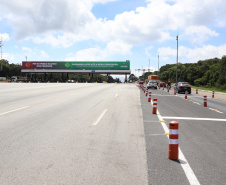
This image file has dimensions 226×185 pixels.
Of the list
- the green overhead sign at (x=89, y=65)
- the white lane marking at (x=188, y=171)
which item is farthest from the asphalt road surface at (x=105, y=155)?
the green overhead sign at (x=89, y=65)

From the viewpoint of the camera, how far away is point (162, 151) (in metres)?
4.90

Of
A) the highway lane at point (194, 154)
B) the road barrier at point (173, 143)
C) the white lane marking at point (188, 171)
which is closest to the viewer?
the white lane marking at point (188, 171)

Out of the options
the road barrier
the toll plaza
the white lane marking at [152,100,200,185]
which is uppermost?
the toll plaza

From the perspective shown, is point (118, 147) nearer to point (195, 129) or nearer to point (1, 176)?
point (1, 176)

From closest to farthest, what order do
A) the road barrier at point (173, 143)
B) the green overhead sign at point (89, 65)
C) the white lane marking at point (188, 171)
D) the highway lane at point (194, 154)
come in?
the white lane marking at point (188, 171)
the highway lane at point (194, 154)
the road barrier at point (173, 143)
the green overhead sign at point (89, 65)

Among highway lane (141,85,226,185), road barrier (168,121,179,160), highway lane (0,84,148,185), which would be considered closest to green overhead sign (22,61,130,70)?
highway lane (141,85,226,185)

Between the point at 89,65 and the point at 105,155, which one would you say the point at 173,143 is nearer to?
the point at 105,155

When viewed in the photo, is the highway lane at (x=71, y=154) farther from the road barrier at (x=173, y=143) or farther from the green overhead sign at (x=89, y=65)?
the green overhead sign at (x=89, y=65)

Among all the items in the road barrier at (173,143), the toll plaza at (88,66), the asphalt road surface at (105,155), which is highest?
the toll plaza at (88,66)

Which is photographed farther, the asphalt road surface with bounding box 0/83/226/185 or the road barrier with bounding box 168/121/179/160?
the road barrier with bounding box 168/121/179/160

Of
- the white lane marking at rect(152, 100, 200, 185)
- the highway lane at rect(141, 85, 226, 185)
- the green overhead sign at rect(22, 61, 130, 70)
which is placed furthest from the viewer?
the green overhead sign at rect(22, 61, 130, 70)

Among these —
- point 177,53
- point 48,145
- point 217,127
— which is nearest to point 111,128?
point 48,145

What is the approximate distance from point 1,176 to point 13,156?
88 centimetres

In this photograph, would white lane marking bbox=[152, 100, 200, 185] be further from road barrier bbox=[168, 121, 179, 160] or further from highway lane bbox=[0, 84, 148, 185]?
highway lane bbox=[0, 84, 148, 185]
